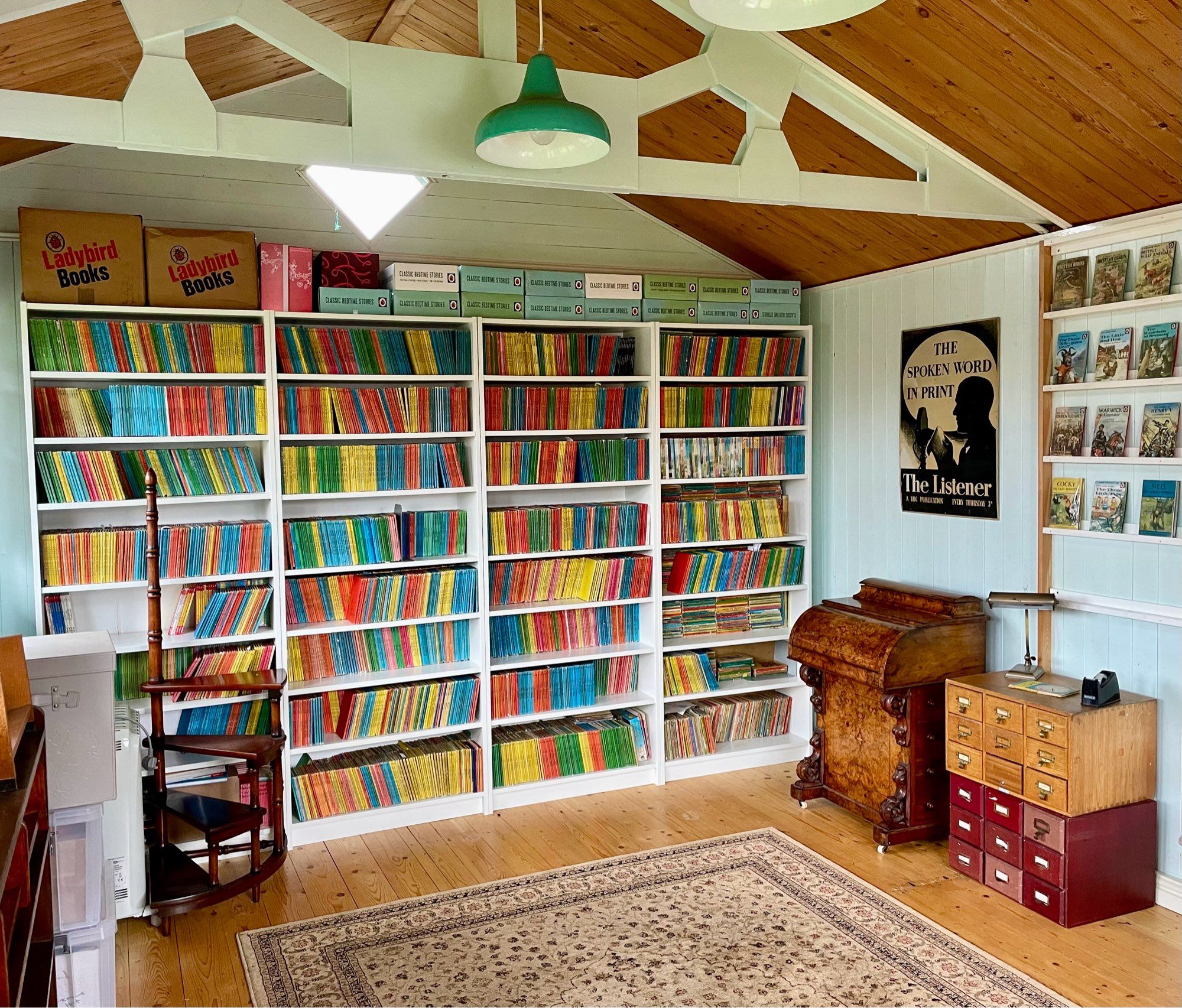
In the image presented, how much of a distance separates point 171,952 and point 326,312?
257cm

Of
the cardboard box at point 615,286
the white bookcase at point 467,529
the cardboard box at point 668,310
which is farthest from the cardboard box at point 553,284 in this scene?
the cardboard box at point 668,310

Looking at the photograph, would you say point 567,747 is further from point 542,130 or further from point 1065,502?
point 542,130

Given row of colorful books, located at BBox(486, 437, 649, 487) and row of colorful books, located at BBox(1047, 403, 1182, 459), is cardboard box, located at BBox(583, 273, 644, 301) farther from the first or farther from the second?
row of colorful books, located at BBox(1047, 403, 1182, 459)

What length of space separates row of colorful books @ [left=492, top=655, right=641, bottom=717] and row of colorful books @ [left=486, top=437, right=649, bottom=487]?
906mm

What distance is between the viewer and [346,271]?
4578mm

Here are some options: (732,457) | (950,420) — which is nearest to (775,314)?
(732,457)

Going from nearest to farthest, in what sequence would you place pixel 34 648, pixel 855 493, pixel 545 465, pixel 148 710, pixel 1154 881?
pixel 34 648
pixel 1154 881
pixel 148 710
pixel 545 465
pixel 855 493

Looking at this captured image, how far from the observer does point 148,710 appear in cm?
417

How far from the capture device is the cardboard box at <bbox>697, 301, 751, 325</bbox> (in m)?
5.22

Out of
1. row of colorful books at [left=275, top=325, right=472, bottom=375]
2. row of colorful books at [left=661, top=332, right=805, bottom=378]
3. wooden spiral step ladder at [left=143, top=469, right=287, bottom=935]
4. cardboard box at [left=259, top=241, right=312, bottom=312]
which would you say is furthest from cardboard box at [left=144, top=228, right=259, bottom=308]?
row of colorful books at [left=661, top=332, right=805, bottom=378]

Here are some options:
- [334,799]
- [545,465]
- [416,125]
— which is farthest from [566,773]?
[416,125]

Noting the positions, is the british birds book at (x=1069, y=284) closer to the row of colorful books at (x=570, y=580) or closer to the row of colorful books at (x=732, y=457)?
the row of colorful books at (x=732, y=457)

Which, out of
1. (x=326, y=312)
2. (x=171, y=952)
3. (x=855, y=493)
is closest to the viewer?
(x=171, y=952)

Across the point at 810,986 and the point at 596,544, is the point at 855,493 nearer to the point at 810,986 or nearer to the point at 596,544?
the point at 596,544
